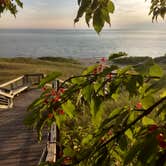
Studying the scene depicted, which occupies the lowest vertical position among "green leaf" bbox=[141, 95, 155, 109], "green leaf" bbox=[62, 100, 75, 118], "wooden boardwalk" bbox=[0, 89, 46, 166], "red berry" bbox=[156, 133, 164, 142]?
"wooden boardwalk" bbox=[0, 89, 46, 166]

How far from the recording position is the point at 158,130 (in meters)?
1.16

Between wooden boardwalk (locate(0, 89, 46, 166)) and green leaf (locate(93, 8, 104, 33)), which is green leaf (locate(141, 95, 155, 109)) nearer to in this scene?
green leaf (locate(93, 8, 104, 33))

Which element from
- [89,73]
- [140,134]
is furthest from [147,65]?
Result: [89,73]

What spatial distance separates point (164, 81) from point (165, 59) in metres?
0.29

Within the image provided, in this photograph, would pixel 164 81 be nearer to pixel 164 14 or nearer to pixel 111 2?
pixel 111 2

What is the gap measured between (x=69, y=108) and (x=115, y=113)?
361mm

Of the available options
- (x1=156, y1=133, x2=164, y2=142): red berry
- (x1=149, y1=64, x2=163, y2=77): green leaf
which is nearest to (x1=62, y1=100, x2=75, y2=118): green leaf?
(x1=149, y1=64, x2=163, y2=77): green leaf

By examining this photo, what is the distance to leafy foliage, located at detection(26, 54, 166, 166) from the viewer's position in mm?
1147

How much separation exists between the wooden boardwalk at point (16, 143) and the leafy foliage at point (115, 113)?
7368 mm

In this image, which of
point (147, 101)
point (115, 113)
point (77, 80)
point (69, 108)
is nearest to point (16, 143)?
point (69, 108)

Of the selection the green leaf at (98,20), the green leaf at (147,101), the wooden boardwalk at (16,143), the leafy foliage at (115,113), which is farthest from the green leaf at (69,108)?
the wooden boardwalk at (16,143)

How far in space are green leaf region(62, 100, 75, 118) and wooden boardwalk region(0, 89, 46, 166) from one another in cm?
733

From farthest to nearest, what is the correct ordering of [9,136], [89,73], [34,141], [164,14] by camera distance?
[9,136]
[34,141]
[164,14]
[89,73]

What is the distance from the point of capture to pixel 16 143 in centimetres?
1095
